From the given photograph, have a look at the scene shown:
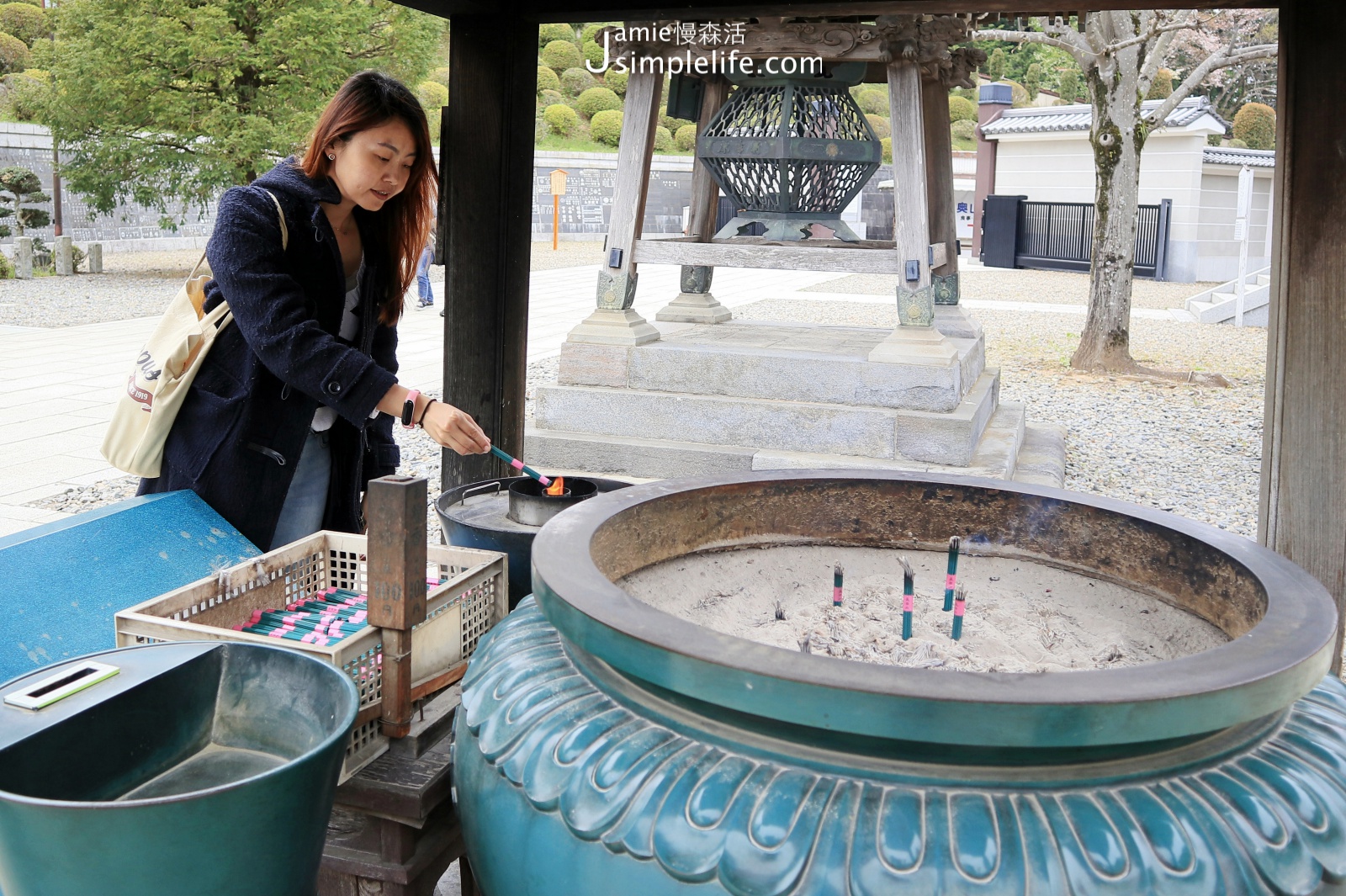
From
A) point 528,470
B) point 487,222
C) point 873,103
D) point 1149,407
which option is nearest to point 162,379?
point 528,470

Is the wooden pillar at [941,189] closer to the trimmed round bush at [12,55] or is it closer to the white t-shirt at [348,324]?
the white t-shirt at [348,324]

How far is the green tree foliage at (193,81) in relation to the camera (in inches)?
576

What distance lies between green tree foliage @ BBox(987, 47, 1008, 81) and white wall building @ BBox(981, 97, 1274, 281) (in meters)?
14.0

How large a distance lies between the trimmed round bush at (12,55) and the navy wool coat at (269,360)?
78.7 ft

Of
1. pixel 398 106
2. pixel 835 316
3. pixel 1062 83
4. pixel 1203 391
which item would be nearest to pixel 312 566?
pixel 398 106

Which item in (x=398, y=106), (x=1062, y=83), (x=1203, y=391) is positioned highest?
(x=1062, y=83)

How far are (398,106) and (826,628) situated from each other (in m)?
1.28

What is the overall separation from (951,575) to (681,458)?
140 inches

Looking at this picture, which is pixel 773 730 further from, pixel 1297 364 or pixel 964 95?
pixel 964 95

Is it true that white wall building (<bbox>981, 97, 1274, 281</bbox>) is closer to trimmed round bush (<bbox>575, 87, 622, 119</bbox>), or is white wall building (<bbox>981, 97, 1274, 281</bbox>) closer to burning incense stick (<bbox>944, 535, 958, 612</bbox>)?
trimmed round bush (<bbox>575, 87, 622, 119</bbox>)

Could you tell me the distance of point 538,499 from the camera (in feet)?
7.30

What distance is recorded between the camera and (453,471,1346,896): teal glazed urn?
3.64 feet

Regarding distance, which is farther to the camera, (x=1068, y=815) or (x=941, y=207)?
(x=941, y=207)

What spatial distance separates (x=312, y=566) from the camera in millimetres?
2082
